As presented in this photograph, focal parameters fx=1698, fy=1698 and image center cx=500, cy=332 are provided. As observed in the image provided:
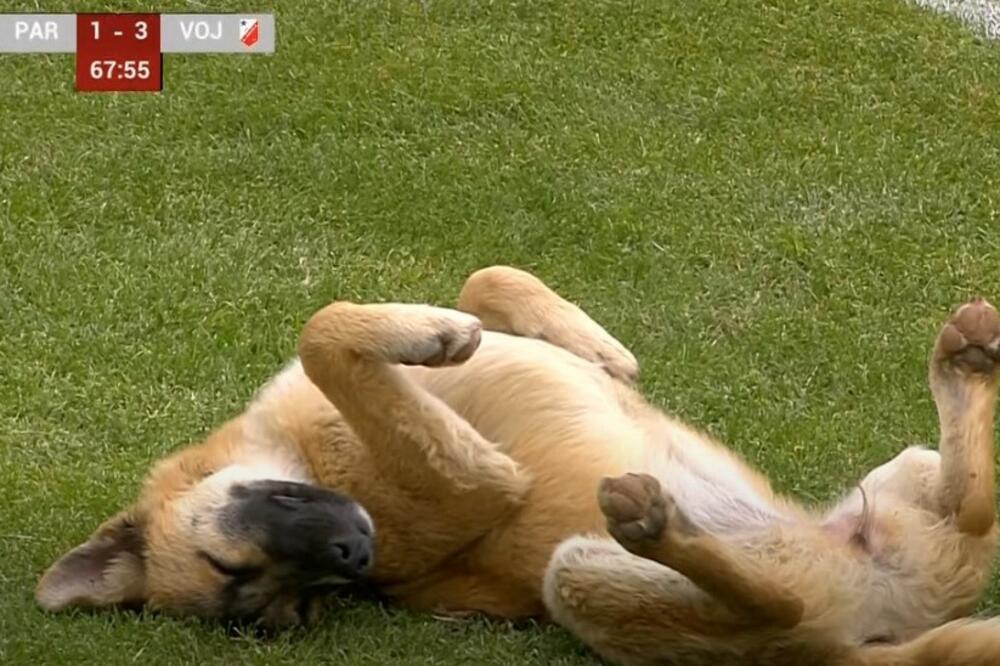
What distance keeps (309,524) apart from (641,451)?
0.86 m

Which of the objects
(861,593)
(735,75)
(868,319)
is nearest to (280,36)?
(735,75)

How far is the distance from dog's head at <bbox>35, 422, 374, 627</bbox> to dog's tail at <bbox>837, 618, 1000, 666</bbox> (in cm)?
125

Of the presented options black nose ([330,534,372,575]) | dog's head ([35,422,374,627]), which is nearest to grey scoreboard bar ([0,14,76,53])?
dog's head ([35,422,374,627])

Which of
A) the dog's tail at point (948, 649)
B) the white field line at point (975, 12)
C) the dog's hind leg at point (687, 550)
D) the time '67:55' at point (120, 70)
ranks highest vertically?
the white field line at point (975, 12)

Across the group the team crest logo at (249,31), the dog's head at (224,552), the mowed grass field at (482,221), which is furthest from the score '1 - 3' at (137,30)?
the dog's head at (224,552)

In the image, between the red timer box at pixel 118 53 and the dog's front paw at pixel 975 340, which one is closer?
the dog's front paw at pixel 975 340

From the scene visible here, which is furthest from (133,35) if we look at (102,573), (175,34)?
(102,573)

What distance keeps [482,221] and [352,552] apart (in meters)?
2.48

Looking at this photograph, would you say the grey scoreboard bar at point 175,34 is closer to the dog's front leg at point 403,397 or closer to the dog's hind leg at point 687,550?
the dog's front leg at point 403,397

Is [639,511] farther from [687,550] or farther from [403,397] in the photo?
[403,397]

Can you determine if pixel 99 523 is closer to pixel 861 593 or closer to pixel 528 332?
pixel 528 332

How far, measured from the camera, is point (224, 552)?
4227mm

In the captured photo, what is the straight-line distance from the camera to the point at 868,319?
19.0 feet

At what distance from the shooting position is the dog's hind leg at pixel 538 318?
4.84 metres
